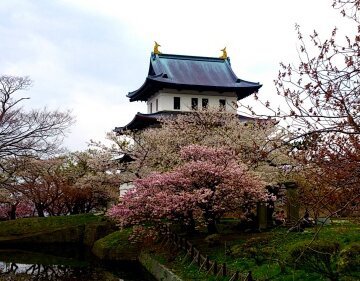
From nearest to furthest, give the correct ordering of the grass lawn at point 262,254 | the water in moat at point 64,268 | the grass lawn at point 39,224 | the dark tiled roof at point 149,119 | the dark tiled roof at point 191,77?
the grass lawn at point 262,254 < the water in moat at point 64,268 < the grass lawn at point 39,224 < the dark tiled roof at point 149,119 < the dark tiled roof at point 191,77

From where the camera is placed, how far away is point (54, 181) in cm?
3500

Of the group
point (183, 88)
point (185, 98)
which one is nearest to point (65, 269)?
point (183, 88)

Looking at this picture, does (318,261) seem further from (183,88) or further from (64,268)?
(183,88)

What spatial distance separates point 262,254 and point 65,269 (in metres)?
9.85

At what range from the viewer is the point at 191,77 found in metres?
37.3

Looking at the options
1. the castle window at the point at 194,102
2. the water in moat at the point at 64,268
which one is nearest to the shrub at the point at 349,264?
the water in moat at the point at 64,268

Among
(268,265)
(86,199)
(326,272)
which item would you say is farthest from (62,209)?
(326,272)

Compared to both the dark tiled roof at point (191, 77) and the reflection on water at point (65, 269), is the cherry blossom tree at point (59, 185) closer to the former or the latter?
the dark tiled roof at point (191, 77)

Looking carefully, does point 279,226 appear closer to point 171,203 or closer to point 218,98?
point 171,203

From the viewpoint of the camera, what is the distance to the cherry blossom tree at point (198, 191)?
1744cm

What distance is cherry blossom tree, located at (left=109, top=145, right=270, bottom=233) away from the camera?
17.4m

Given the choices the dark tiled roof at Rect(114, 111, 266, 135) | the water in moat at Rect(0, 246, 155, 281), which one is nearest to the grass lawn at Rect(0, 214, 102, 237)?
the water in moat at Rect(0, 246, 155, 281)

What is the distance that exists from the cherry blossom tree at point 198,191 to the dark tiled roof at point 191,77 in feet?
56.4

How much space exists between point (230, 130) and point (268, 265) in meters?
12.9
